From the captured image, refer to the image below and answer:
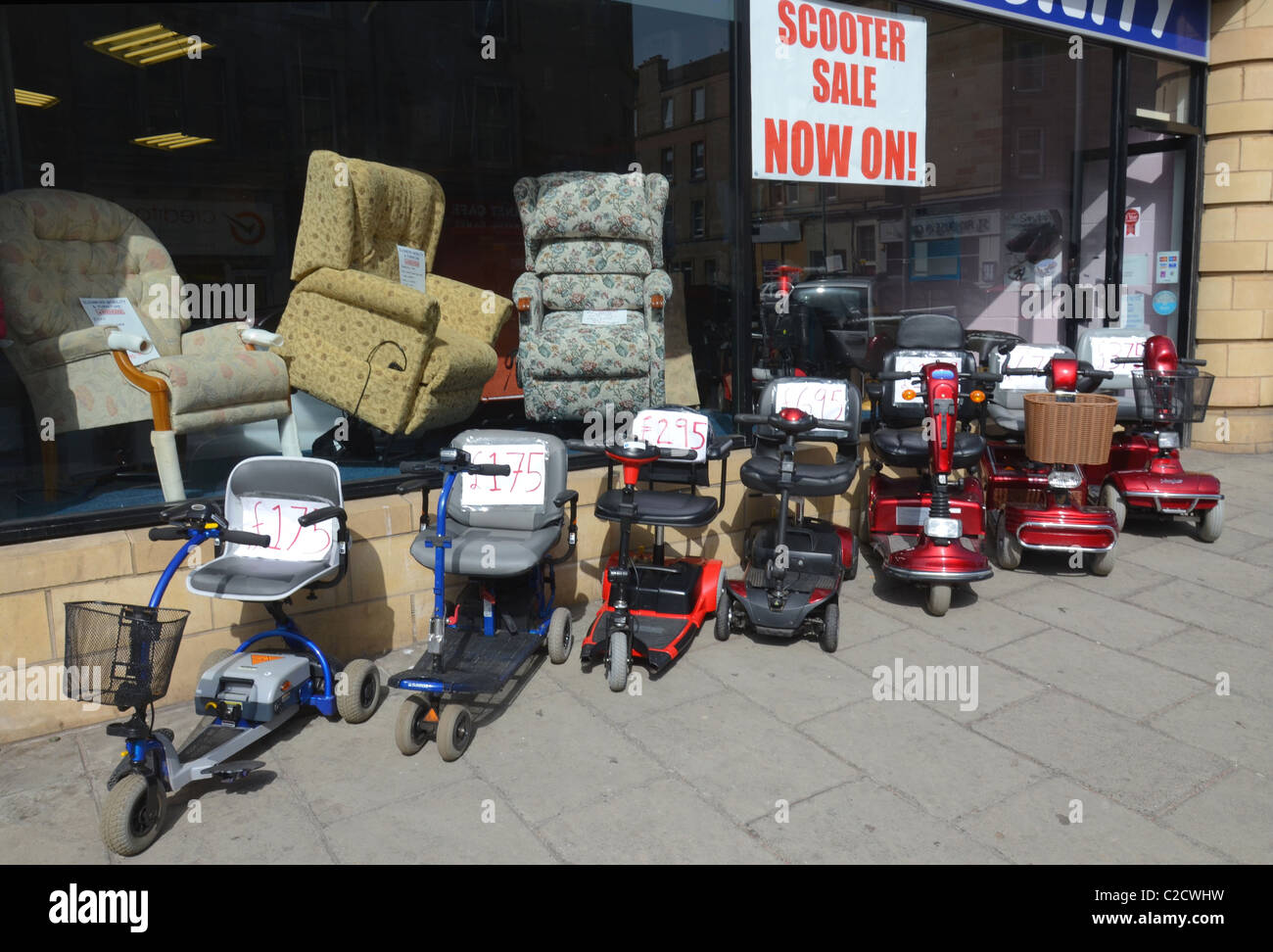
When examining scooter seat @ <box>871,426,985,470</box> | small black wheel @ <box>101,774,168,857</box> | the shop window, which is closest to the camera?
small black wheel @ <box>101,774,168,857</box>

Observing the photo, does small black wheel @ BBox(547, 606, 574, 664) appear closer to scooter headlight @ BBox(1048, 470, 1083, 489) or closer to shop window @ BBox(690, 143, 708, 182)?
scooter headlight @ BBox(1048, 470, 1083, 489)

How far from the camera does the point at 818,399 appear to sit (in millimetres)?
5566

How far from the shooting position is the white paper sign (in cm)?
461

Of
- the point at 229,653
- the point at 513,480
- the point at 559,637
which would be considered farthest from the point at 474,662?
the point at 229,653

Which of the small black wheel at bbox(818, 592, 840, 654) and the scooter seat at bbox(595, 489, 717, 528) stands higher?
the scooter seat at bbox(595, 489, 717, 528)

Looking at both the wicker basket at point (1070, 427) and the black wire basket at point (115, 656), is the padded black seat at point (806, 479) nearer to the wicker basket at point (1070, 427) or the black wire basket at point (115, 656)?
the wicker basket at point (1070, 427)

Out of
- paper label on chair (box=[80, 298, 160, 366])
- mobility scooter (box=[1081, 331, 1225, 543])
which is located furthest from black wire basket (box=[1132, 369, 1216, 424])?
paper label on chair (box=[80, 298, 160, 366])

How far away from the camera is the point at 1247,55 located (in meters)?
8.55

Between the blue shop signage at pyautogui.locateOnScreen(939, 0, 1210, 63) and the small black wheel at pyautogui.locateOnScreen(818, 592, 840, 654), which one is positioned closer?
the small black wheel at pyautogui.locateOnScreen(818, 592, 840, 654)

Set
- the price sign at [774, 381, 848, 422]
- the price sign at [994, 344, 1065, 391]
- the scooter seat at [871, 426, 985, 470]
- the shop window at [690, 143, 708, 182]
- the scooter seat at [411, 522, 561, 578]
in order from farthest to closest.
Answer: the price sign at [994, 344, 1065, 391], the shop window at [690, 143, 708, 182], the scooter seat at [871, 426, 985, 470], the price sign at [774, 381, 848, 422], the scooter seat at [411, 522, 561, 578]

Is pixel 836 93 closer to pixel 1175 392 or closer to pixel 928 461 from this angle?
pixel 928 461

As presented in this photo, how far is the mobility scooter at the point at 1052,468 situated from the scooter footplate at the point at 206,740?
14.0ft

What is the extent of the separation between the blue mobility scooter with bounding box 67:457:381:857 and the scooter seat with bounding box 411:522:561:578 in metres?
0.34

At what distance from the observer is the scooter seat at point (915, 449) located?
18.5 feet
